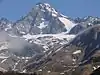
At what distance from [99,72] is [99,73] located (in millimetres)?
1412

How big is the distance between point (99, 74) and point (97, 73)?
2904 mm

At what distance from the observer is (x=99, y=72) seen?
141 m

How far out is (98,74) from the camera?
139 m

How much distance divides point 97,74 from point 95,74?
1.30 m

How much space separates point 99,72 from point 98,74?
1847mm

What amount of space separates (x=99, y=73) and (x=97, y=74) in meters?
1.12

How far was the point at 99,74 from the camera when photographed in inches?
5453

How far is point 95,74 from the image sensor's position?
14138 cm

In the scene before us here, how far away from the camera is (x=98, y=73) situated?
140250mm

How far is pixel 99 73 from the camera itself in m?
140

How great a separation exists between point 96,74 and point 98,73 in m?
1.05

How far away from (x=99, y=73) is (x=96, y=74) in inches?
70.2

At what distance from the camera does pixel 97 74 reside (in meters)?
140

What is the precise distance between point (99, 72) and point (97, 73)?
3.24 ft
